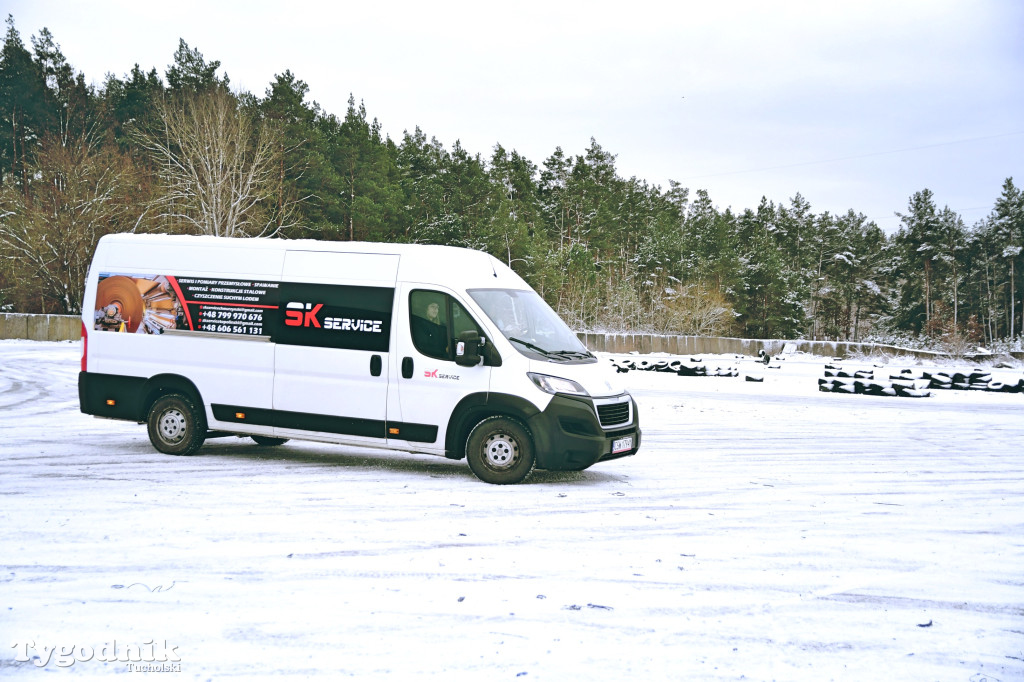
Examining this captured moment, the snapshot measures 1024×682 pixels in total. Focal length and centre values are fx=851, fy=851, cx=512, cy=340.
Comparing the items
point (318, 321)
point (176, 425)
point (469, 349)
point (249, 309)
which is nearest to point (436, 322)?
point (469, 349)

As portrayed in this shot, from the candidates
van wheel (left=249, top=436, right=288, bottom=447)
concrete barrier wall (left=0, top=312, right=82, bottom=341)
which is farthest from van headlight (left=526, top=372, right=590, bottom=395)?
concrete barrier wall (left=0, top=312, right=82, bottom=341)

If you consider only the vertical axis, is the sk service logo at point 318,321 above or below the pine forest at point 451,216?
below

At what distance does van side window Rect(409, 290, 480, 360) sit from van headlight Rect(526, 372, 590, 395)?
2.81 feet

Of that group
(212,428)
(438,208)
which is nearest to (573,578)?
(212,428)

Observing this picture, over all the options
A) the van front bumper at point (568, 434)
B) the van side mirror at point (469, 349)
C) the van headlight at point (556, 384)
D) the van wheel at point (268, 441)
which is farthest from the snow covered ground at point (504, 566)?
the van side mirror at point (469, 349)

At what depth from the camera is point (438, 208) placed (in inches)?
2670

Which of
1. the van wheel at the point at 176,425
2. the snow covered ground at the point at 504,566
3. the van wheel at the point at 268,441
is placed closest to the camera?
the snow covered ground at the point at 504,566

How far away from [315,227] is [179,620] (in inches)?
2068

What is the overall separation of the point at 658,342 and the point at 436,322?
166 feet

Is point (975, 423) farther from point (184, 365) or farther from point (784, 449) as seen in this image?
point (184, 365)

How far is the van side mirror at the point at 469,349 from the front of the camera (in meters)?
9.06

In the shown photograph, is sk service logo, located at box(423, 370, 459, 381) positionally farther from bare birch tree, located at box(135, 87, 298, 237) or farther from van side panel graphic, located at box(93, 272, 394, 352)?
bare birch tree, located at box(135, 87, 298, 237)

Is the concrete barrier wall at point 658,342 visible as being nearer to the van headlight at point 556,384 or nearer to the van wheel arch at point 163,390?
the van wheel arch at point 163,390

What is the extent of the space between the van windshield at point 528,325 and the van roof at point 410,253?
0.63ft
